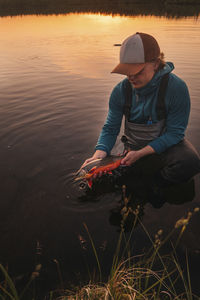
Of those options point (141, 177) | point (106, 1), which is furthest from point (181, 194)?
point (106, 1)

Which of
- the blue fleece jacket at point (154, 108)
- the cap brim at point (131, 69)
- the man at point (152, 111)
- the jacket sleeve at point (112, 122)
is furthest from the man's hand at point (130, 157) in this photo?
the cap brim at point (131, 69)

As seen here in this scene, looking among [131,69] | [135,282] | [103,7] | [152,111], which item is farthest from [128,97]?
[103,7]

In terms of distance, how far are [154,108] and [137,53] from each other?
0.79m

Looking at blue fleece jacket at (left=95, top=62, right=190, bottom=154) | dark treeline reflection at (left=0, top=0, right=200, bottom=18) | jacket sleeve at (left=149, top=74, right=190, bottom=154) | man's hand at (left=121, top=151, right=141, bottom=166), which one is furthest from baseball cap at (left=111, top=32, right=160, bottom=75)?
dark treeline reflection at (left=0, top=0, right=200, bottom=18)

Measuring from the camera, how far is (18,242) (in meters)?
2.44

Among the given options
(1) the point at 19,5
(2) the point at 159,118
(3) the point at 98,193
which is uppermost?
(1) the point at 19,5

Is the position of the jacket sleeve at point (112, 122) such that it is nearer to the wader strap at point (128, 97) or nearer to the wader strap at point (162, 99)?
Answer: the wader strap at point (128, 97)

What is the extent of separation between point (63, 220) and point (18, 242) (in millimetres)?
556

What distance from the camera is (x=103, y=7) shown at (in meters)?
44.2

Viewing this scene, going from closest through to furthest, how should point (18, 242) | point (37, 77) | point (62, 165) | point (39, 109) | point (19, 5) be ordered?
point (18, 242)
point (62, 165)
point (39, 109)
point (37, 77)
point (19, 5)

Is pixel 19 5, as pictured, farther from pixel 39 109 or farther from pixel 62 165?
pixel 62 165

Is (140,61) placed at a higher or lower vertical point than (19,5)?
lower

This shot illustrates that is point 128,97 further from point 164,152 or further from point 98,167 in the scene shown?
point 98,167

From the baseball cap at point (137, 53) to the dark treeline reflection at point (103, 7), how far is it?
119ft
